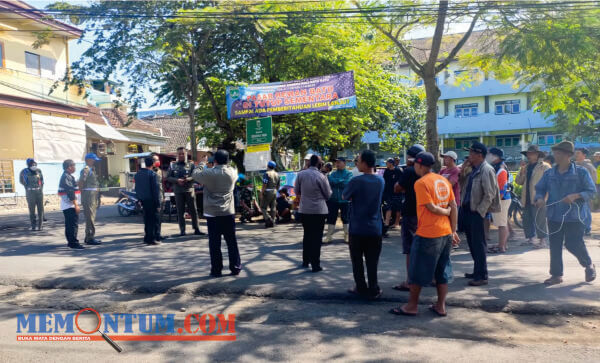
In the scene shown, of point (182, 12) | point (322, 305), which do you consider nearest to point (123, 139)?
point (182, 12)

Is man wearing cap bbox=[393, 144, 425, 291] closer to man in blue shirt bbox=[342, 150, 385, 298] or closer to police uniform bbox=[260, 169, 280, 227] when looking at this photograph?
man in blue shirt bbox=[342, 150, 385, 298]

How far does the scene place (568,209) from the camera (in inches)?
216

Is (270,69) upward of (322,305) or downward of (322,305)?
upward

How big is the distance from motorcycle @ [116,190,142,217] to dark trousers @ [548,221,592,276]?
1113 centimetres

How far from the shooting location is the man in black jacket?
8.70m

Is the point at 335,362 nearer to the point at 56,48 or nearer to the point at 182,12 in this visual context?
the point at 182,12

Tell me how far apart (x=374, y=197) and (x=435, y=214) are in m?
0.90

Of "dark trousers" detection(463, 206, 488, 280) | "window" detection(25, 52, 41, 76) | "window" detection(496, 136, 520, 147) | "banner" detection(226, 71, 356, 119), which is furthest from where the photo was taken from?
"window" detection(496, 136, 520, 147)

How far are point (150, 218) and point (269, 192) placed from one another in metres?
3.19

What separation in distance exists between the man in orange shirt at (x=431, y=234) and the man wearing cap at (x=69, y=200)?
681 centimetres

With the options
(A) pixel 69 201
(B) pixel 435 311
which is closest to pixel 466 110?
(A) pixel 69 201

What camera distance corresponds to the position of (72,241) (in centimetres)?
856

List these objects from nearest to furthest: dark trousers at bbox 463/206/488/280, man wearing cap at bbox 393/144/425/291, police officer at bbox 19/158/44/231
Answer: man wearing cap at bbox 393/144/425/291
dark trousers at bbox 463/206/488/280
police officer at bbox 19/158/44/231

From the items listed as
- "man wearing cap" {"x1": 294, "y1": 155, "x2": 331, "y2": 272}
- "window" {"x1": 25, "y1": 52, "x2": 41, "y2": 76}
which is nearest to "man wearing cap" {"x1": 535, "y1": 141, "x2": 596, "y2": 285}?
"man wearing cap" {"x1": 294, "y1": 155, "x2": 331, "y2": 272}
